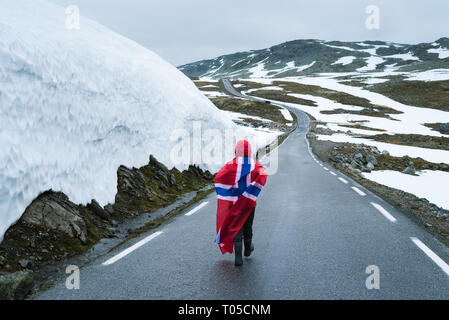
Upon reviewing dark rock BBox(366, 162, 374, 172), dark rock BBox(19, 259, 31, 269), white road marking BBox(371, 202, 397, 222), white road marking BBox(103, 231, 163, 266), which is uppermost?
dark rock BBox(19, 259, 31, 269)

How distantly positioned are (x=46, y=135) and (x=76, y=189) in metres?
1.23

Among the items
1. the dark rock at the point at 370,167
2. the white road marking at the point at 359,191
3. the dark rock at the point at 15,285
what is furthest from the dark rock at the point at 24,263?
the dark rock at the point at 370,167

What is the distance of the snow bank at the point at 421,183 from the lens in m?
12.3

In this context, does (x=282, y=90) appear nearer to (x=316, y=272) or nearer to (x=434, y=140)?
(x=434, y=140)

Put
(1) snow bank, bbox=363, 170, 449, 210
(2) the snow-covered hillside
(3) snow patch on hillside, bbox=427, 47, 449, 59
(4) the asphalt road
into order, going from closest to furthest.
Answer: (4) the asphalt road < (2) the snow-covered hillside < (1) snow bank, bbox=363, 170, 449, 210 < (3) snow patch on hillside, bbox=427, 47, 449, 59

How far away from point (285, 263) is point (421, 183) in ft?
46.2

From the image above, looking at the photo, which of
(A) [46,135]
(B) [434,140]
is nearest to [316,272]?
(A) [46,135]

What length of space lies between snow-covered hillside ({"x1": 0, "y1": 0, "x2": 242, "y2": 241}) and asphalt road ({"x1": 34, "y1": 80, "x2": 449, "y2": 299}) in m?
1.97

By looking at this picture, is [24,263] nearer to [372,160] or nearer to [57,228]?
[57,228]

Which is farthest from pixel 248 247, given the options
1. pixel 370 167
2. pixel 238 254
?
pixel 370 167

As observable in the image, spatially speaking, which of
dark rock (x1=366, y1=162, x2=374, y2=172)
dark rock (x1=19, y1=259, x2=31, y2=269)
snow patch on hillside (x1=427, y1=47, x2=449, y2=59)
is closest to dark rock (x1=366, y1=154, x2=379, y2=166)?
dark rock (x1=366, y1=162, x2=374, y2=172)

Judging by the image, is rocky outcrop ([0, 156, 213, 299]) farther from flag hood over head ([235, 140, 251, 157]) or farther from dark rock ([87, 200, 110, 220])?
flag hood over head ([235, 140, 251, 157])

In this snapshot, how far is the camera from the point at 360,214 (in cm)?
741

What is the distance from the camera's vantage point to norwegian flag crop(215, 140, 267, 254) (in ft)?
15.3
